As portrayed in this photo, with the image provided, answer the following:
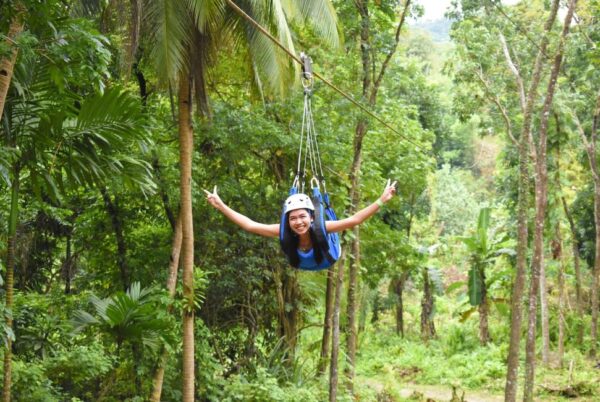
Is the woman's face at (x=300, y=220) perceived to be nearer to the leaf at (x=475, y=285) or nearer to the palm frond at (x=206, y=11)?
the palm frond at (x=206, y=11)

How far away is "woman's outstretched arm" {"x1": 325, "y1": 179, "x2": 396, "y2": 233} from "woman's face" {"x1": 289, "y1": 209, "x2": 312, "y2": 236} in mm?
200

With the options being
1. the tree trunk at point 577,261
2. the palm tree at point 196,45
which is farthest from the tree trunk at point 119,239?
the tree trunk at point 577,261

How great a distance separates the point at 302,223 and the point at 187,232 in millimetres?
2957

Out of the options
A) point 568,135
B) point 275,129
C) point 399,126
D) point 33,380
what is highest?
point 568,135

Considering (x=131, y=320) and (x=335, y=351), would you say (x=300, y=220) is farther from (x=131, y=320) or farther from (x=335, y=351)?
(x=335, y=351)

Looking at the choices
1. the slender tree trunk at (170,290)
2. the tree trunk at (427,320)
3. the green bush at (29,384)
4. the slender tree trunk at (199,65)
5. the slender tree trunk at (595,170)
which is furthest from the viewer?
the tree trunk at (427,320)

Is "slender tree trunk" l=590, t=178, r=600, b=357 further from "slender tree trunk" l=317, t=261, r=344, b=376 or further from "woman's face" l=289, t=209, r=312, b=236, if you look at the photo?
"woman's face" l=289, t=209, r=312, b=236

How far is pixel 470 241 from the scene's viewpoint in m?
21.0

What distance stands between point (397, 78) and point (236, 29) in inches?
186

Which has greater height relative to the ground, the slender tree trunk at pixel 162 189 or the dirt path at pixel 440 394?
the slender tree trunk at pixel 162 189

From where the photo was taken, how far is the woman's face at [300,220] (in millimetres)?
6035

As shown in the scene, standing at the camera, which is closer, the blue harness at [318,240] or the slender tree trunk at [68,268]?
the blue harness at [318,240]

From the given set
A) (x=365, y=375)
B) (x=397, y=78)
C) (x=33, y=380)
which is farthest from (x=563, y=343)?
(x=33, y=380)

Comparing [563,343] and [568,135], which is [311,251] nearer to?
[568,135]
